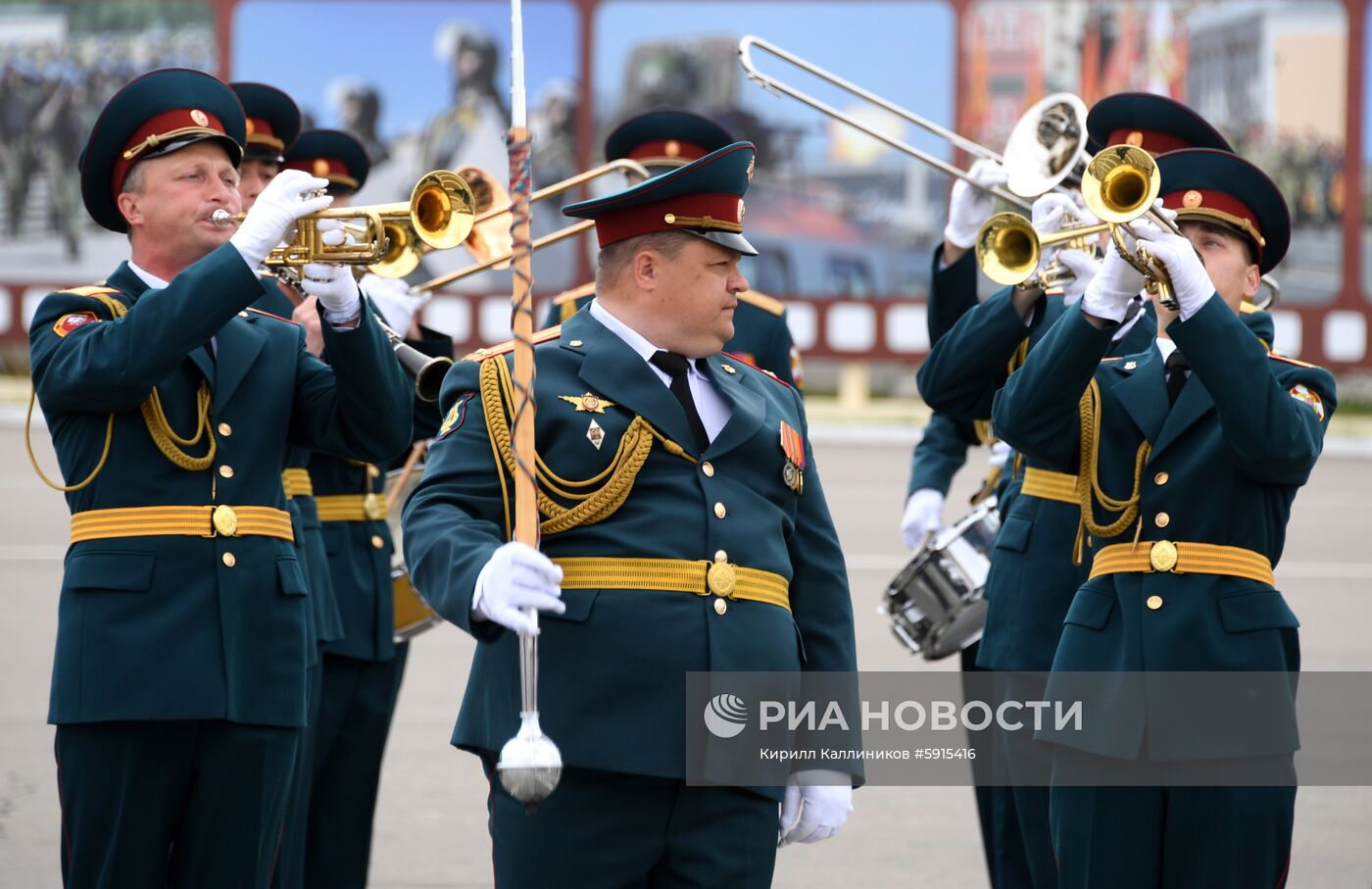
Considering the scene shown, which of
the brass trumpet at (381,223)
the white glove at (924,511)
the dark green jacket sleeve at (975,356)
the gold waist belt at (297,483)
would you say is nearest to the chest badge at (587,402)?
the brass trumpet at (381,223)

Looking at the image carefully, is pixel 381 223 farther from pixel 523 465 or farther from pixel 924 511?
pixel 924 511

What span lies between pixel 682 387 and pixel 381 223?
0.90 m

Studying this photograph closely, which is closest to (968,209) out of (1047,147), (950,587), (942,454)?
(1047,147)

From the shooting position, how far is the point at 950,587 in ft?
19.6

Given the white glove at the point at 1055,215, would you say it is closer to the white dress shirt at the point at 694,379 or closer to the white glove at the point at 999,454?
the white glove at the point at 999,454

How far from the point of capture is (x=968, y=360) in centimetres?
501

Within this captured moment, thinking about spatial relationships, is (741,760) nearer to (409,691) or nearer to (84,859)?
(84,859)

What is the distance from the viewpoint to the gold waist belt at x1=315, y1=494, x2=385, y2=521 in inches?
227

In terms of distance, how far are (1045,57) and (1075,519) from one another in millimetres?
13227

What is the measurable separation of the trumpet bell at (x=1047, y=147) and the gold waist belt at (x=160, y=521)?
7.55ft

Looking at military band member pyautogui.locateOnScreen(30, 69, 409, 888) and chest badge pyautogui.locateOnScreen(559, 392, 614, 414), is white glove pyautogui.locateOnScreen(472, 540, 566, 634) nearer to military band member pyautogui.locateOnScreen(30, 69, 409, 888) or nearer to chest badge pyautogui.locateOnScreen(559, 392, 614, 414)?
chest badge pyautogui.locateOnScreen(559, 392, 614, 414)

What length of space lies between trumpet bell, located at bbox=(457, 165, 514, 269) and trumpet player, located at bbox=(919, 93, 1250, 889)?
1433 mm

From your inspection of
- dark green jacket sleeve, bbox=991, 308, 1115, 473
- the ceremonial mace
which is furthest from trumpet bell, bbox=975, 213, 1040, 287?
the ceremonial mace

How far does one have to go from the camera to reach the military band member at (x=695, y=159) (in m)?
6.34
